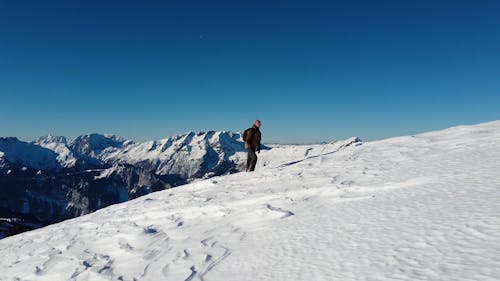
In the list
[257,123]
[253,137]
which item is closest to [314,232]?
[253,137]

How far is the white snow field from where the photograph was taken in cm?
542

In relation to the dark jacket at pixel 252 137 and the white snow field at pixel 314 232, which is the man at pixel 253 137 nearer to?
the dark jacket at pixel 252 137

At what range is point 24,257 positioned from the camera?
10.1 meters

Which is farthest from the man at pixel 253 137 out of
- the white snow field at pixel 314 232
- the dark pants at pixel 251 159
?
the white snow field at pixel 314 232

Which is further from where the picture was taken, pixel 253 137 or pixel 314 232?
pixel 253 137

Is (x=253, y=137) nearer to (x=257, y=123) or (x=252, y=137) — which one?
(x=252, y=137)

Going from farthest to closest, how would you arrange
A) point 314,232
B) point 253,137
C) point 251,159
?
point 251,159 → point 253,137 → point 314,232

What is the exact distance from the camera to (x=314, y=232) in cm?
743

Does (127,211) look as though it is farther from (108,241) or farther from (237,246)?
(237,246)

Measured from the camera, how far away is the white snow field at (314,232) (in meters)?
5.42

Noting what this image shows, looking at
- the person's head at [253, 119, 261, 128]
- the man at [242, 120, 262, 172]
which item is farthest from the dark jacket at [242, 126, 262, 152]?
the person's head at [253, 119, 261, 128]

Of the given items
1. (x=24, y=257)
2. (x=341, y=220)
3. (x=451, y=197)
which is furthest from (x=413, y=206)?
(x=24, y=257)

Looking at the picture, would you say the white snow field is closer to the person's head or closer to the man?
the man

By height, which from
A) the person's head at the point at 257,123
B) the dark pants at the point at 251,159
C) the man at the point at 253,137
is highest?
the person's head at the point at 257,123
